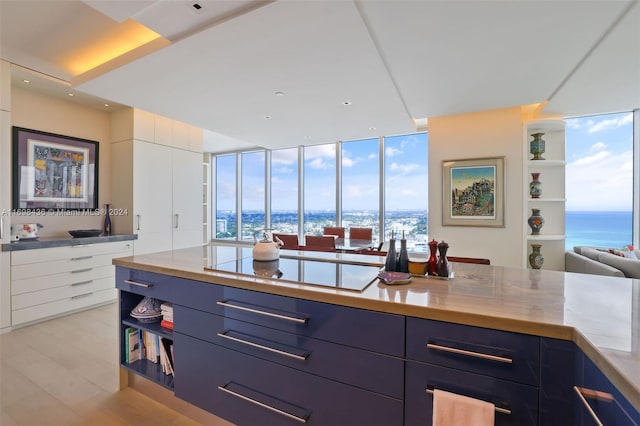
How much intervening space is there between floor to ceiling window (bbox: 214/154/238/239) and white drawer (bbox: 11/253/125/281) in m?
3.78

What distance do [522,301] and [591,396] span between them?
351 millimetres

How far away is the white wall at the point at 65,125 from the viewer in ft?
11.4

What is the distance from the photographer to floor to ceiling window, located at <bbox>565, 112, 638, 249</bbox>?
12.9 feet

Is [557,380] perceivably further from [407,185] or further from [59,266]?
[407,185]

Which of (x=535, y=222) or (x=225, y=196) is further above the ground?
(x=225, y=196)

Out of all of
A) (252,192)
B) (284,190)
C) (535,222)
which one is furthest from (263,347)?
→ (252,192)

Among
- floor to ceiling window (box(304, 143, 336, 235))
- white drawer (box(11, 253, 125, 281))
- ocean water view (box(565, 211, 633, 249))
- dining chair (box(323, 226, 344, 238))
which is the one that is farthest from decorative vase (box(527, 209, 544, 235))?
white drawer (box(11, 253, 125, 281))

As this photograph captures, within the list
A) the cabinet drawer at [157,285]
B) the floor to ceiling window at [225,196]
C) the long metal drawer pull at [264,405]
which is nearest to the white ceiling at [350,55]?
the cabinet drawer at [157,285]

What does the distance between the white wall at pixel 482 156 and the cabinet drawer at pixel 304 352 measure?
332 centimetres

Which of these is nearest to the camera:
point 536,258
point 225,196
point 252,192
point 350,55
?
point 350,55

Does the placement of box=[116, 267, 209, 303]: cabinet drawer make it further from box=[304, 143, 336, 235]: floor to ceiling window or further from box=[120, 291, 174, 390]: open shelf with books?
box=[304, 143, 336, 235]: floor to ceiling window

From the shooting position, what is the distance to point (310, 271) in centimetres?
156

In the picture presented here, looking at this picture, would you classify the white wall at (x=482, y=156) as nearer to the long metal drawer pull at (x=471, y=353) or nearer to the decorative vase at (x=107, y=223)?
the long metal drawer pull at (x=471, y=353)

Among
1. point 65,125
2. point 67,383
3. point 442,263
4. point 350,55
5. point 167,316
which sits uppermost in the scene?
point 350,55
